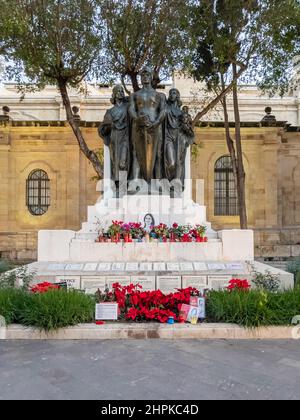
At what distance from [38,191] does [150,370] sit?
843 inches

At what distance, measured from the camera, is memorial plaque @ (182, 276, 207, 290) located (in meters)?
6.57

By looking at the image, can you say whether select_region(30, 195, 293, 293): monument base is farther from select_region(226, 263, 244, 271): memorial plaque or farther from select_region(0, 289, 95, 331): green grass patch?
select_region(0, 289, 95, 331): green grass patch

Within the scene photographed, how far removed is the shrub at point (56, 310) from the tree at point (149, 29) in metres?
11.9

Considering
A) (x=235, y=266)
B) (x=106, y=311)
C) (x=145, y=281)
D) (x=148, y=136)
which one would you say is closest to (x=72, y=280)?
(x=145, y=281)

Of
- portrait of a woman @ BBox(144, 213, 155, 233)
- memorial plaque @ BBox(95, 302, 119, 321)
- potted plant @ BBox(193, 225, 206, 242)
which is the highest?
portrait of a woman @ BBox(144, 213, 155, 233)

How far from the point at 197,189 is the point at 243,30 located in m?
9.60

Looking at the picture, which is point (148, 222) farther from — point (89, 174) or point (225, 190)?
point (225, 190)

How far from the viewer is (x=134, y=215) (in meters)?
8.28

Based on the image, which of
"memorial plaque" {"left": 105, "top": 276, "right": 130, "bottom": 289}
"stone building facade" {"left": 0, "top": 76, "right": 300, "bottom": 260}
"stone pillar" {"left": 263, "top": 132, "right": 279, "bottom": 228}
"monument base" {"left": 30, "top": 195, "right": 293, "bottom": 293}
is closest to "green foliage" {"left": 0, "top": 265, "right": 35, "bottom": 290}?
"monument base" {"left": 30, "top": 195, "right": 293, "bottom": 293}

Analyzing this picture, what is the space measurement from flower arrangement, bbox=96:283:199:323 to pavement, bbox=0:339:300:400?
1.63ft

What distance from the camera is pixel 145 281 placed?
21.6 feet

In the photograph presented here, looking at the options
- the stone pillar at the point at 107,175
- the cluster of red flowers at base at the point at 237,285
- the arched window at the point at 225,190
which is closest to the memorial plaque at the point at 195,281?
the cluster of red flowers at base at the point at 237,285

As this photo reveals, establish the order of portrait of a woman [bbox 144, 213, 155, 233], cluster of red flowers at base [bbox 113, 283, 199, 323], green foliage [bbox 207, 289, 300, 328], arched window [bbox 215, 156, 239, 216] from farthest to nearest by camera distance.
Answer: arched window [bbox 215, 156, 239, 216] → portrait of a woman [bbox 144, 213, 155, 233] → cluster of red flowers at base [bbox 113, 283, 199, 323] → green foliage [bbox 207, 289, 300, 328]

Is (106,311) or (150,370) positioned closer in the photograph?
(150,370)
